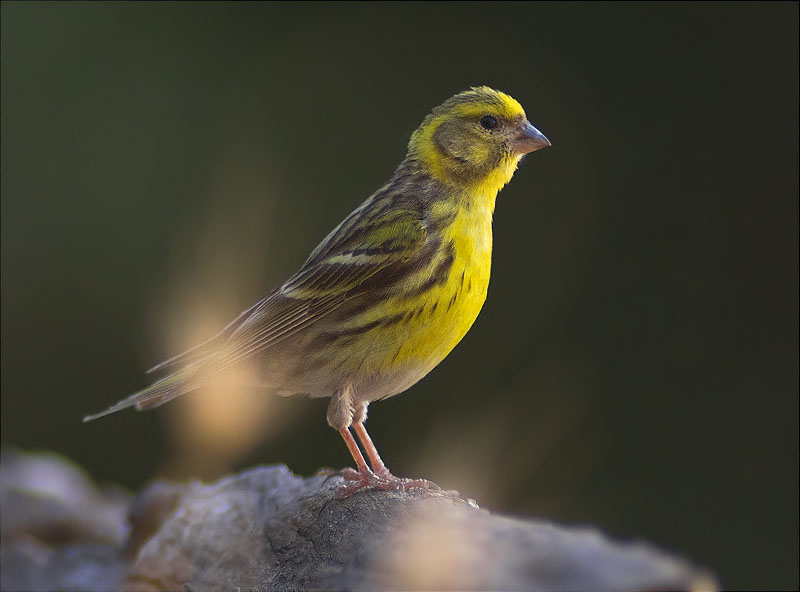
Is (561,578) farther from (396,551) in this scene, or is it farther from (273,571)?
(273,571)

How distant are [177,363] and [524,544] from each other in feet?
4.48

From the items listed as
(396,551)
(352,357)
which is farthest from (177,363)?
(396,551)

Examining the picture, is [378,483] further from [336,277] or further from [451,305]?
[336,277]

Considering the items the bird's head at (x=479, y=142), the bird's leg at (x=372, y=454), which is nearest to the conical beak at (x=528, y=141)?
the bird's head at (x=479, y=142)

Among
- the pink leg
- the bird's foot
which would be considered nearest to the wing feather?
the pink leg

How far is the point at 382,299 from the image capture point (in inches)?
92.0

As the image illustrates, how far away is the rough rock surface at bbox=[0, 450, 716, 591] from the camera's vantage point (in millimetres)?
1379

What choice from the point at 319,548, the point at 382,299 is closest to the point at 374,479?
the point at 319,548

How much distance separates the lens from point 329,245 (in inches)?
102

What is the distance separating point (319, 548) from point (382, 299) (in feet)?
2.36

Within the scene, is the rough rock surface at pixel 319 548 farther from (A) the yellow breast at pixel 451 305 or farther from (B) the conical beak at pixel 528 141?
(B) the conical beak at pixel 528 141

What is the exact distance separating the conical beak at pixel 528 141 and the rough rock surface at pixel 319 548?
3.68ft

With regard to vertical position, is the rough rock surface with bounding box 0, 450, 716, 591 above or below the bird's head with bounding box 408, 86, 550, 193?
below

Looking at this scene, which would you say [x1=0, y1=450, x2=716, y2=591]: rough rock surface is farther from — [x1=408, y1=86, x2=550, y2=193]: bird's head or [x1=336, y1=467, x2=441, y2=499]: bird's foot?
[x1=408, y1=86, x2=550, y2=193]: bird's head
